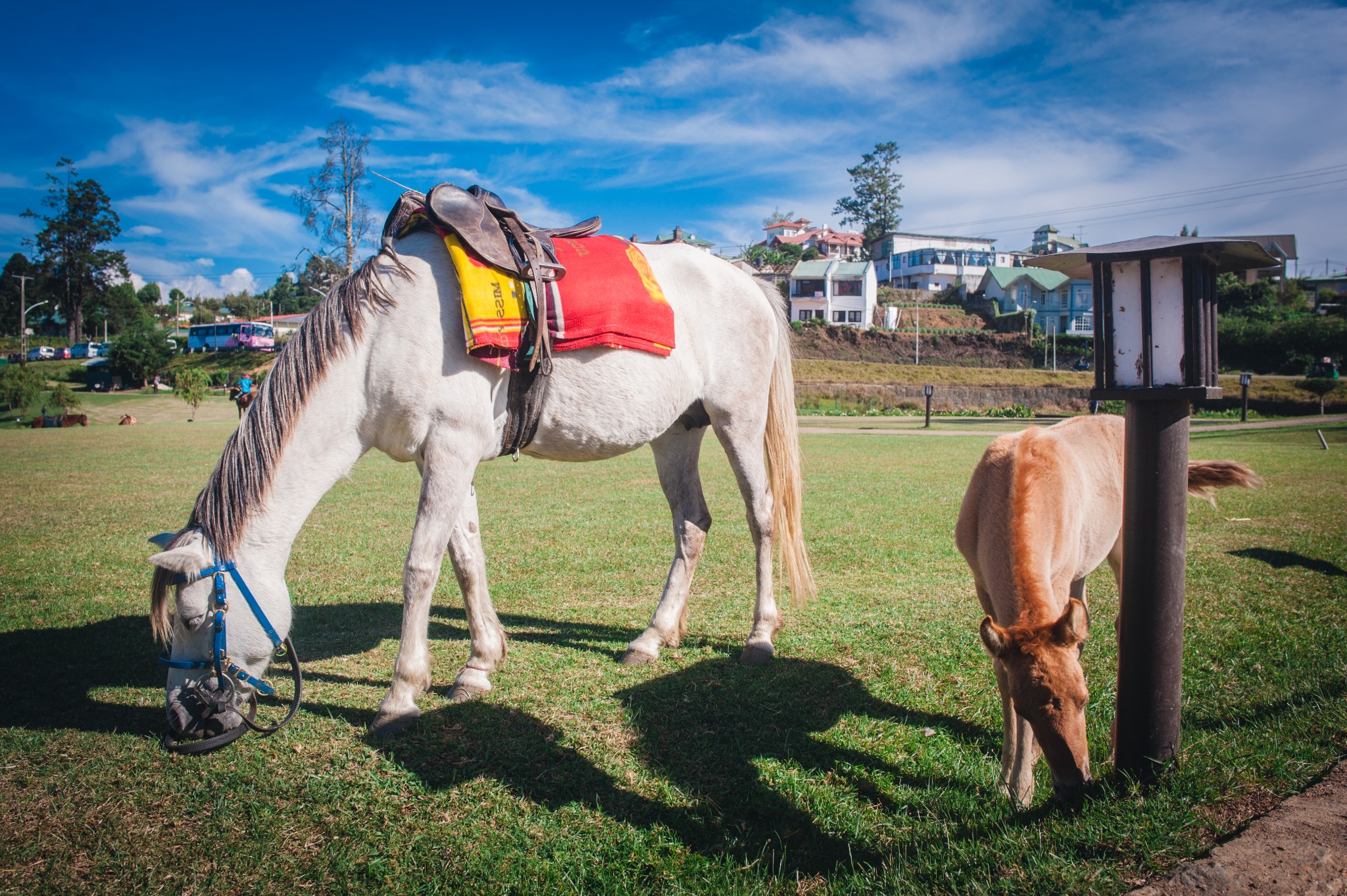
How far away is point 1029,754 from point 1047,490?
40.7 inches

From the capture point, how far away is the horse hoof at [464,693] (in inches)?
136

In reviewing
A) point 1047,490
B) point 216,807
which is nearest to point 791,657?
point 1047,490

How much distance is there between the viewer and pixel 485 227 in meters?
3.40

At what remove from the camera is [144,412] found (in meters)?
33.9

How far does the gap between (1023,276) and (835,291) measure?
19.7 m

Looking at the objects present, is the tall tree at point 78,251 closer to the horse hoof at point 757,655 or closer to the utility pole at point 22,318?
the utility pole at point 22,318

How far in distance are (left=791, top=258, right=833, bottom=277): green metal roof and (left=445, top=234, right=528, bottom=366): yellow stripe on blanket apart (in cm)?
7547

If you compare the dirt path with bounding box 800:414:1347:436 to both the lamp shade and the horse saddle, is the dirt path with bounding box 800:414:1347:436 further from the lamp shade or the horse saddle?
the lamp shade

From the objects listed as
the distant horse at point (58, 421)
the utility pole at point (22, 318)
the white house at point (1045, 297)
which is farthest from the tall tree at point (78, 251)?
the white house at point (1045, 297)

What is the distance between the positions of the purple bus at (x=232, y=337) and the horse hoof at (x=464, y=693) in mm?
60824

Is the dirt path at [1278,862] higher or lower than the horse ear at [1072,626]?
lower

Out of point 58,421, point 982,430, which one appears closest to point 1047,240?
point 982,430

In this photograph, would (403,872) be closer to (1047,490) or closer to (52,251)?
(1047,490)

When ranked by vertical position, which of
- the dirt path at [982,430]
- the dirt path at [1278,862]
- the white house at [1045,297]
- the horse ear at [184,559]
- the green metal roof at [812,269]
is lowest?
the dirt path at [1278,862]
